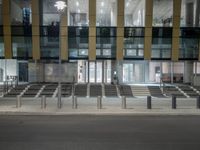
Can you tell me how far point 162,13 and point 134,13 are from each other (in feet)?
9.73

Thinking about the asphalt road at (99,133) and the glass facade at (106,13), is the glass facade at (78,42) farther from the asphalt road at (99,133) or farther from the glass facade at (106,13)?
the asphalt road at (99,133)

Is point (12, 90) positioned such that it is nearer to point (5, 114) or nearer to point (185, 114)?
point (5, 114)

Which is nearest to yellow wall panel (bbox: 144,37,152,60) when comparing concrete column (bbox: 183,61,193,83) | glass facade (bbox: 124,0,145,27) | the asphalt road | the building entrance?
glass facade (bbox: 124,0,145,27)

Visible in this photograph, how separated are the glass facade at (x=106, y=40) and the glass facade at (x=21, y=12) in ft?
24.3

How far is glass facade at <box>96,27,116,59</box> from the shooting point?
3144 cm

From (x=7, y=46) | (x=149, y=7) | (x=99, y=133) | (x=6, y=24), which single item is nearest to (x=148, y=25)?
(x=149, y=7)

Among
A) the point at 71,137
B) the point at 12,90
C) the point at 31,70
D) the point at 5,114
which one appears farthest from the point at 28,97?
the point at 71,137

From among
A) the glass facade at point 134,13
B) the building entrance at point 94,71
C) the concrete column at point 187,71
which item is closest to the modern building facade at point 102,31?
the glass facade at point 134,13

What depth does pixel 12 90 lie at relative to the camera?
28.5 metres

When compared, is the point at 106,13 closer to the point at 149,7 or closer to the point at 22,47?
the point at 149,7

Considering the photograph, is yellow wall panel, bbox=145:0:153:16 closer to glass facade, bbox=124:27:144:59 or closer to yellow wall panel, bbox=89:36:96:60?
glass facade, bbox=124:27:144:59

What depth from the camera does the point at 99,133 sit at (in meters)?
12.1

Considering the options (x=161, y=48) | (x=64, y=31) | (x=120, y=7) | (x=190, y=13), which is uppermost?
(x=120, y=7)

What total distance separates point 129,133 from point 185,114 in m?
6.65
